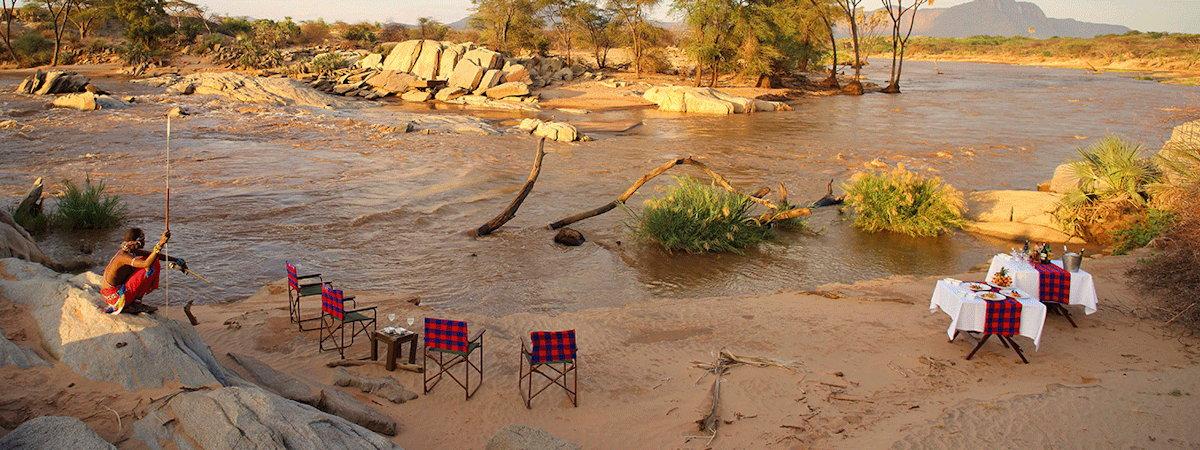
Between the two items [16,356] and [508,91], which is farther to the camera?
[508,91]

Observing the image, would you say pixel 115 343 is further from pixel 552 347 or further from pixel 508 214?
pixel 508 214

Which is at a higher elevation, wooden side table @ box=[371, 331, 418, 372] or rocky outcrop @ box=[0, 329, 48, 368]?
rocky outcrop @ box=[0, 329, 48, 368]

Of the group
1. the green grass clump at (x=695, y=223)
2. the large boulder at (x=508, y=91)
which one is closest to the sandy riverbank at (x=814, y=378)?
the green grass clump at (x=695, y=223)

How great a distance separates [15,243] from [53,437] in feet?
19.8

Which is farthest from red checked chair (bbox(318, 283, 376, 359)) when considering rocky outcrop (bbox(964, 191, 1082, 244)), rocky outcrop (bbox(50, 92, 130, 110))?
rocky outcrop (bbox(50, 92, 130, 110))

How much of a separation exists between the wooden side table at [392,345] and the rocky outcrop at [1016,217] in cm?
1220

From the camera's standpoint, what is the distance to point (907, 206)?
14.9 m

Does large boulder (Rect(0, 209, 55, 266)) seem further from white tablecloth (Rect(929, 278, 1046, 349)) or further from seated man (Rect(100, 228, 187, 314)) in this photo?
white tablecloth (Rect(929, 278, 1046, 349))

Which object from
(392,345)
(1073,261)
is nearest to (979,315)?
(1073,261)

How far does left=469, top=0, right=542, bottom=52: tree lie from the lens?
171 ft

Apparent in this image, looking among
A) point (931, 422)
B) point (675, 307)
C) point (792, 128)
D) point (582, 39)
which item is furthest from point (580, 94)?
point (931, 422)

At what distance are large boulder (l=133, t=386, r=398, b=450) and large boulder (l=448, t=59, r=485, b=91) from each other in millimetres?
36092

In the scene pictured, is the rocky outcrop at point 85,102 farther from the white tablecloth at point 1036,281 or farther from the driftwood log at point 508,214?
the white tablecloth at point 1036,281

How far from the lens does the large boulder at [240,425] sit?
4191 mm
